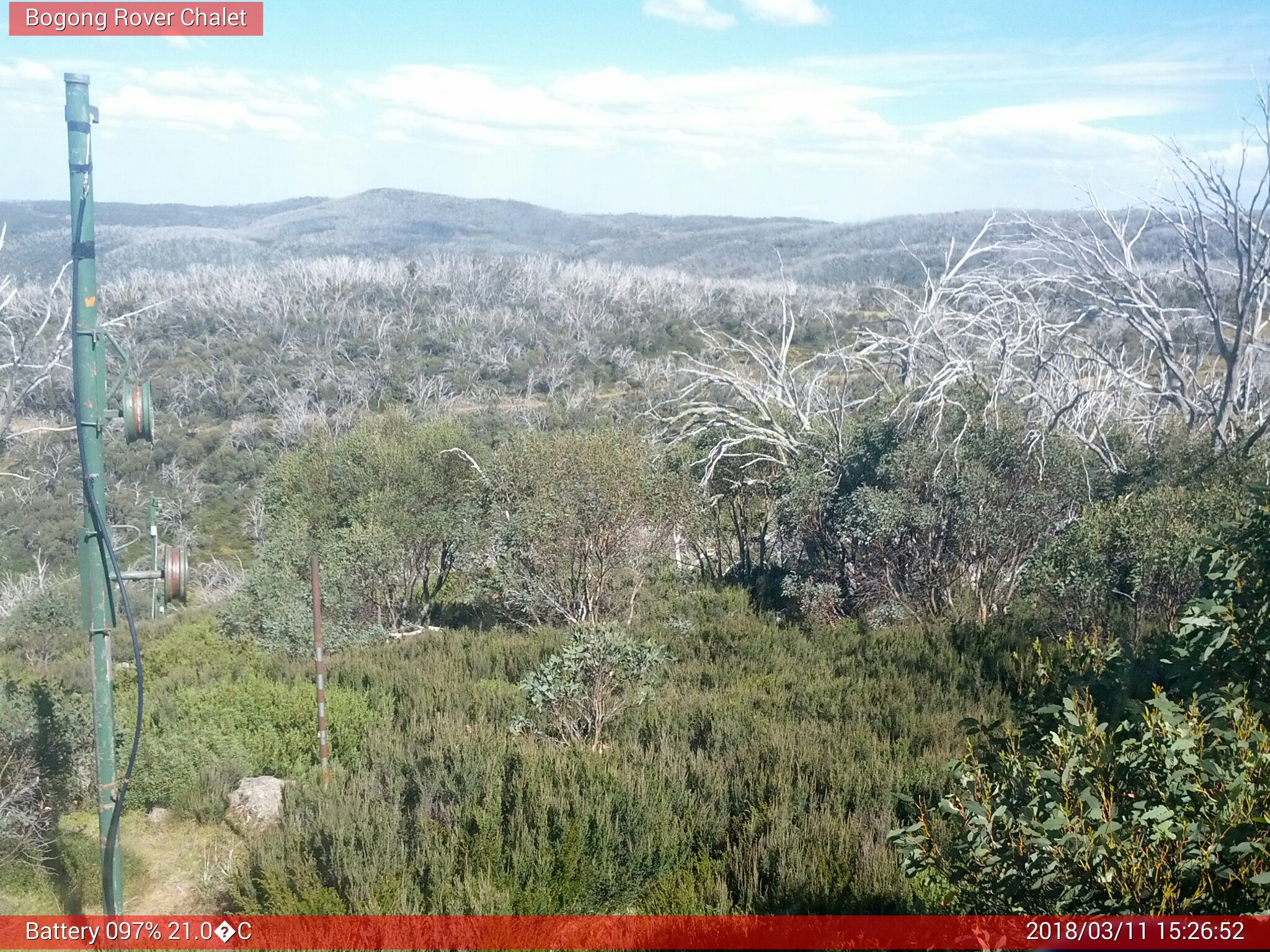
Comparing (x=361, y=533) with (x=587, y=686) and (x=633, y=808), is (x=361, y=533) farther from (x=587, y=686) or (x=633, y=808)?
(x=633, y=808)

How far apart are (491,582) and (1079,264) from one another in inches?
381

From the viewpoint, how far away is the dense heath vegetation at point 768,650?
10.8 feet

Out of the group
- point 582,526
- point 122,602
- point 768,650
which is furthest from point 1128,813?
point 582,526

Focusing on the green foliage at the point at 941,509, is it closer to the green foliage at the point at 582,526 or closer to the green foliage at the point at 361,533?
the green foliage at the point at 582,526

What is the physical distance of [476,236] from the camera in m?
104

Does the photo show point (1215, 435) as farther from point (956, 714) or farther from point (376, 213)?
point (376, 213)

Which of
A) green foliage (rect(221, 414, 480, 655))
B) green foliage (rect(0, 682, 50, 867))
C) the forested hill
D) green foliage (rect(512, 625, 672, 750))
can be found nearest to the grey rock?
green foliage (rect(0, 682, 50, 867))

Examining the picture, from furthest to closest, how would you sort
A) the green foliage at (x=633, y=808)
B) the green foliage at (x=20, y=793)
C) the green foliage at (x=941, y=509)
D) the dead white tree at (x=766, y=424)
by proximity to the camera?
the dead white tree at (x=766, y=424) < the green foliage at (x=941, y=509) < the green foliage at (x=20, y=793) < the green foliage at (x=633, y=808)

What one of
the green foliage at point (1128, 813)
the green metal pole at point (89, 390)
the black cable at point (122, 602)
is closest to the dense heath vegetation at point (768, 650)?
the green foliage at point (1128, 813)

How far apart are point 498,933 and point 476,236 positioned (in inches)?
4152

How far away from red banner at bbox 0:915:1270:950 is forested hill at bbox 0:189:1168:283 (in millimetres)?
48502

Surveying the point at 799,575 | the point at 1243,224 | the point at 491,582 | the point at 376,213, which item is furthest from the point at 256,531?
the point at 376,213

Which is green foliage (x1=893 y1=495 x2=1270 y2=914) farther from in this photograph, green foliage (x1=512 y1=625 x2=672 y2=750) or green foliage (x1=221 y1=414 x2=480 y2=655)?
green foliage (x1=221 y1=414 x2=480 y2=655)

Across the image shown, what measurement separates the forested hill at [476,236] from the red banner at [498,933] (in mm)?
48502
